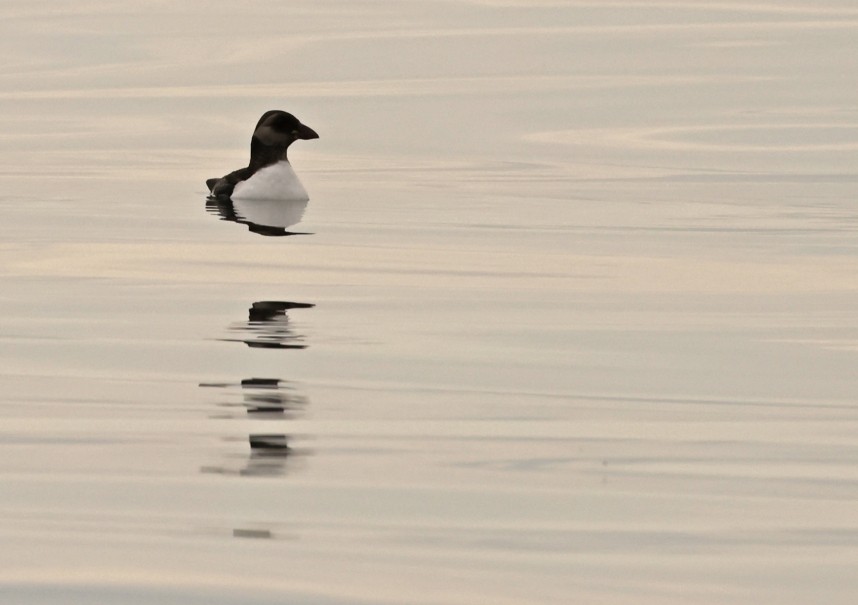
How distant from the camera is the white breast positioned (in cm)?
1950

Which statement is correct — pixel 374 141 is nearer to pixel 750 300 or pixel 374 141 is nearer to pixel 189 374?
pixel 750 300

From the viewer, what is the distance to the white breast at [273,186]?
19.5 m

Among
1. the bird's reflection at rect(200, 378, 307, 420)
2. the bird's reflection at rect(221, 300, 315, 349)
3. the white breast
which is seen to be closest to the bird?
the white breast

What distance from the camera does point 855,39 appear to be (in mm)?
38969

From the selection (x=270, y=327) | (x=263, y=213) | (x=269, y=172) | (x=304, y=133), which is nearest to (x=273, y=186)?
(x=269, y=172)

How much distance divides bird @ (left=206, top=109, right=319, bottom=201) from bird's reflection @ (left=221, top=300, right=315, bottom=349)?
23.2 ft

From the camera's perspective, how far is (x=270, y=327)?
37.5ft

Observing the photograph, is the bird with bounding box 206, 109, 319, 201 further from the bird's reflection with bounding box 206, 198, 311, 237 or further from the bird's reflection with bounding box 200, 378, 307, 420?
the bird's reflection with bounding box 200, 378, 307, 420

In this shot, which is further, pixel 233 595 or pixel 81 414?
pixel 81 414

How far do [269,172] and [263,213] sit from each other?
4.06ft

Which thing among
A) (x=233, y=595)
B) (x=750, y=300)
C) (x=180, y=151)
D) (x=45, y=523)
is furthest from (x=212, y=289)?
(x=180, y=151)

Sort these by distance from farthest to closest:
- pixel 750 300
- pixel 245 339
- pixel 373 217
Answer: pixel 373 217
pixel 750 300
pixel 245 339

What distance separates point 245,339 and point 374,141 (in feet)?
49.0

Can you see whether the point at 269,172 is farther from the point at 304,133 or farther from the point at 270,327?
the point at 270,327
